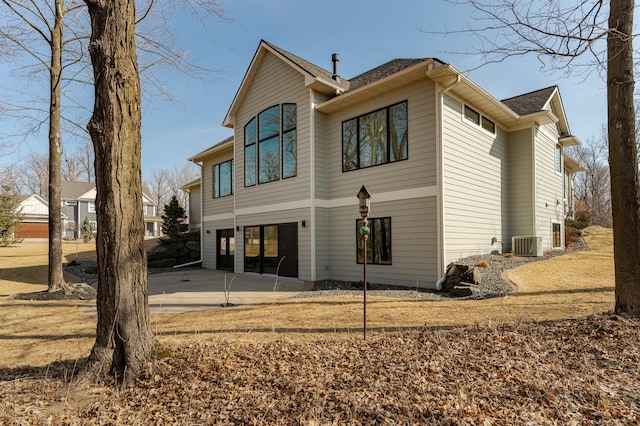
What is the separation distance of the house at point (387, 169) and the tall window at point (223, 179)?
1613 mm

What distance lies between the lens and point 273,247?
40.8 ft

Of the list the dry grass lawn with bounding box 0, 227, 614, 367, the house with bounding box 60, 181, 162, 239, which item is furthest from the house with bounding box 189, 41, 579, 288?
the house with bounding box 60, 181, 162, 239

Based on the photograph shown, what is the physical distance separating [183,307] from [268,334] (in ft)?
11.1

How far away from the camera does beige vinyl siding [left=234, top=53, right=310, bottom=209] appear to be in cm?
1131

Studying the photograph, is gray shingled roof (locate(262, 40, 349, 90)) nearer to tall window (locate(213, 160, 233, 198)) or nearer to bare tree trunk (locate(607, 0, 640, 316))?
tall window (locate(213, 160, 233, 198))

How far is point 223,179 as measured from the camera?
16.7 m

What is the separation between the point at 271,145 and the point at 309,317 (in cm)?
796

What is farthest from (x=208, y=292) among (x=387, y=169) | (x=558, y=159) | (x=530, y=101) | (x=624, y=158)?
(x=558, y=159)

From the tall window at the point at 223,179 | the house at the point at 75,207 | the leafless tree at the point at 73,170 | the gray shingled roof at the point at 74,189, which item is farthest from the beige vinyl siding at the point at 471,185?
the leafless tree at the point at 73,170

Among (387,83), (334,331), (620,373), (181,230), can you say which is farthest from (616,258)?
(181,230)

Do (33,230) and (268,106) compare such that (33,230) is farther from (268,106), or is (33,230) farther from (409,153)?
(409,153)

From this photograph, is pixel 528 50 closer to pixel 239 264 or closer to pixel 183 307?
pixel 183 307

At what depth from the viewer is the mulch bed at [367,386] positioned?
2.68 m

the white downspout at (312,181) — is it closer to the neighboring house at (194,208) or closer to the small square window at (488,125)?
the small square window at (488,125)
